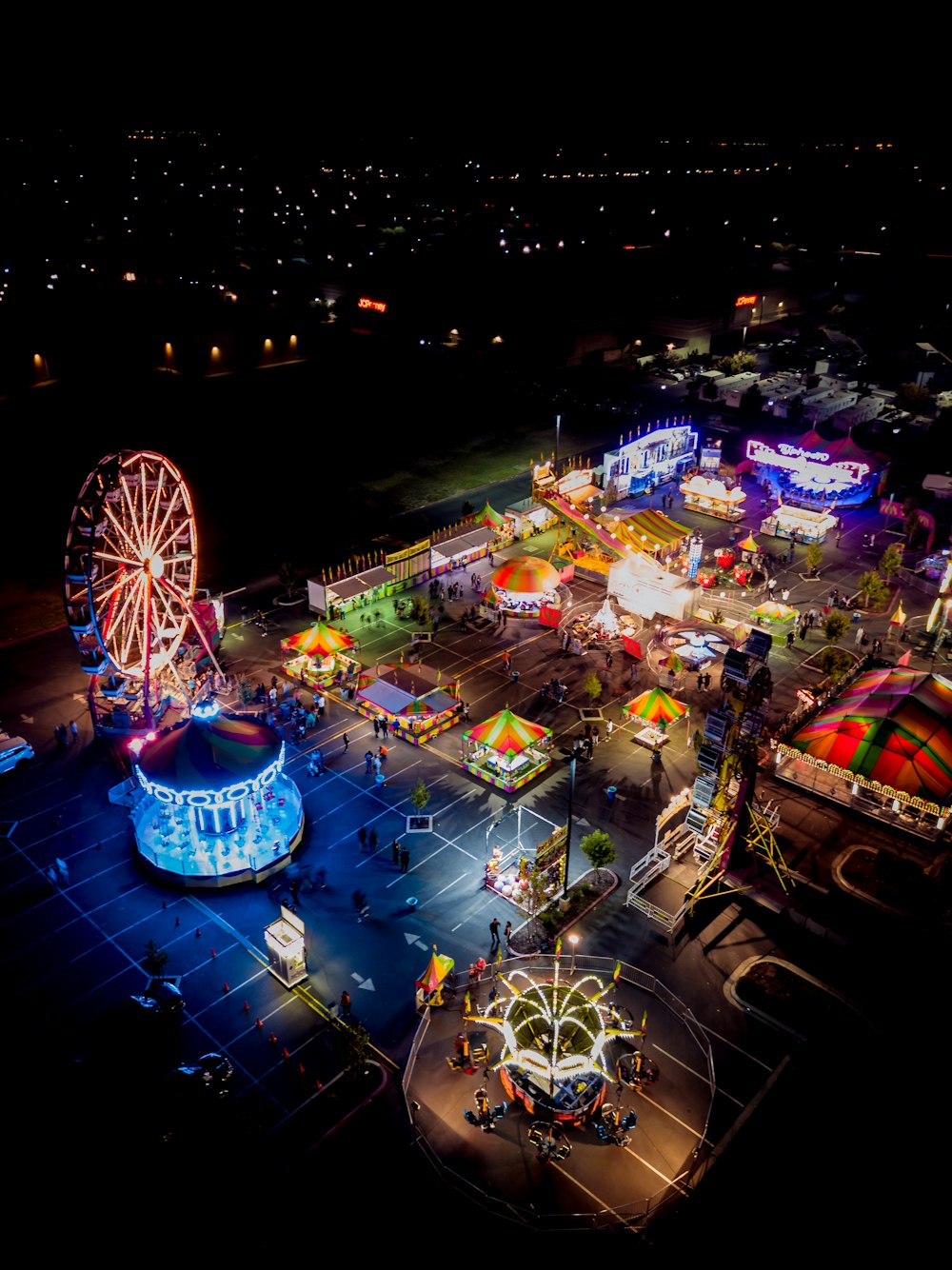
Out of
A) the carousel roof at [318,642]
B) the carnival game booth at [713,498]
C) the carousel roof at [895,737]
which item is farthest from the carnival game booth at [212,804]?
the carnival game booth at [713,498]

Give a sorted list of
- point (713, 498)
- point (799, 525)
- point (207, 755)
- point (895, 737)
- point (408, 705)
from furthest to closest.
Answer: point (713, 498) → point (799, 525) → point (408, 705) → point (895, 737) → point (207, 755)

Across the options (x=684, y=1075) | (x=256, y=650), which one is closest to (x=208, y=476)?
(x=256, y=650)

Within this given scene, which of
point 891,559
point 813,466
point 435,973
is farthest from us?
point 813,466

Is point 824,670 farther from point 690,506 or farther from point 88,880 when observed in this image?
point 88,880

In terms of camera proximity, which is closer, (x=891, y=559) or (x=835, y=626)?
(x=835, y=626)

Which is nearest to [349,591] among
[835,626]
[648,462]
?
[835,626]

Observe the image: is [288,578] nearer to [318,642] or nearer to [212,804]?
[318,642]

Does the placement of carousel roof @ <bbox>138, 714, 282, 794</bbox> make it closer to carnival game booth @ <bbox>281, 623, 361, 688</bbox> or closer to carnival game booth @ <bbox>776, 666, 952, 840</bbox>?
carnival game booth @ <bbox>281, 623, 361, 688</bbox>

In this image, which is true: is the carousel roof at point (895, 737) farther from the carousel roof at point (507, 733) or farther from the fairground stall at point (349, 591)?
the fairground stall at point (349, 591)
